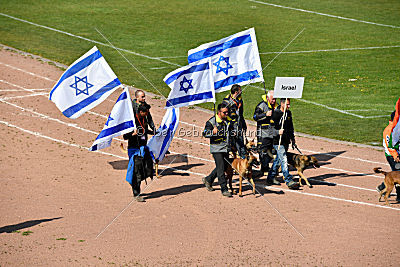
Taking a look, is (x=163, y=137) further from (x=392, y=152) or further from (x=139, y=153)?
(x=392, y=152)

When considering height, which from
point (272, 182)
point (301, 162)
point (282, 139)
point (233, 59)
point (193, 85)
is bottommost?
point (272, 182)

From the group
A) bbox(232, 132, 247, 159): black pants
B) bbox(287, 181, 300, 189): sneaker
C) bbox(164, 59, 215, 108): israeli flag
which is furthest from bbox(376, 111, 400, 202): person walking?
bbox(164, 59, 215, 108): israeli flag

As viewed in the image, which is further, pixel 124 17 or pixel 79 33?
pixel 124 17

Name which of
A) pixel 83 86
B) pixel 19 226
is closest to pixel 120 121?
pixel 83 86

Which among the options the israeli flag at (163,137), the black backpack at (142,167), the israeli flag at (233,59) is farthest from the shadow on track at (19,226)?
the israeli flag at (233,59)

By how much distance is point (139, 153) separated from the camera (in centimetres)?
1370

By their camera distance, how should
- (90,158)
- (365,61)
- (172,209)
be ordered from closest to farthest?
1. (172,209)
2. (90,158)
3. (365,61)

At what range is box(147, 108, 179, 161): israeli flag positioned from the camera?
49.7ft

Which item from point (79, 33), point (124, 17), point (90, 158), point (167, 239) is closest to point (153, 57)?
point (79, 33)

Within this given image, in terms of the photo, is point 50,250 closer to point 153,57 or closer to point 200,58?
point 200,58

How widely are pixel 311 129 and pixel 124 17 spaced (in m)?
22.0

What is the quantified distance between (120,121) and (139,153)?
37.1 inches

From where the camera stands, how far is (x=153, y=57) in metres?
29.7

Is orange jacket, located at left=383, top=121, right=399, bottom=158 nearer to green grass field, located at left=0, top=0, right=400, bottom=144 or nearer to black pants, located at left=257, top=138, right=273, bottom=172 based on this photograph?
black pants, located at left=257, top=138, right=273, bottom=172
